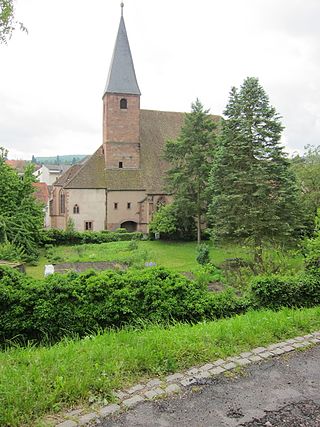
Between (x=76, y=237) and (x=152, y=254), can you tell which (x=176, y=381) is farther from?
(x=76, y=237)

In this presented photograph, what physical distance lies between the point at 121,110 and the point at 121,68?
4422 mm

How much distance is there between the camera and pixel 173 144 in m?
32.0

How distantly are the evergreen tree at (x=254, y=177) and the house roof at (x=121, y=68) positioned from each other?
2171cm

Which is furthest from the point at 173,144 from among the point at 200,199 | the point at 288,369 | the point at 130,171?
the point at 288,369

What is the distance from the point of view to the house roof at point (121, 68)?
131 ft

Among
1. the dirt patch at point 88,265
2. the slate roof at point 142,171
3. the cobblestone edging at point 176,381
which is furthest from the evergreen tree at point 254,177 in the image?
the slate roof at point 142,171

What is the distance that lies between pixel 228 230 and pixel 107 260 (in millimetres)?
8703

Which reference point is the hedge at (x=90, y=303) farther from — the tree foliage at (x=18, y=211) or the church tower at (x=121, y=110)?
the church tower at (x=121, y=110)

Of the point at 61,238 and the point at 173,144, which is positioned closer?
the point at 173,144

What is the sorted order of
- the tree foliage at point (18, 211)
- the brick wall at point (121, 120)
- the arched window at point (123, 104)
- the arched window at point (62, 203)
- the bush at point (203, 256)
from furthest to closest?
the arched window at point (123, 104) → the brick wall at point (121, 120) → the arched window at point (62, 203) → the tree foliage at point (18, 211) → the bush at point (203, 256)

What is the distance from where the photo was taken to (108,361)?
4.54 m

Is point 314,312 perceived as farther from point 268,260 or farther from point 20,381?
point 268,260

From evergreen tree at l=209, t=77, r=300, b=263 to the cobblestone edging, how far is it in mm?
14550

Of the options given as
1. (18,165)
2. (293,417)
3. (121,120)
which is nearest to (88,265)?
(293,417)
